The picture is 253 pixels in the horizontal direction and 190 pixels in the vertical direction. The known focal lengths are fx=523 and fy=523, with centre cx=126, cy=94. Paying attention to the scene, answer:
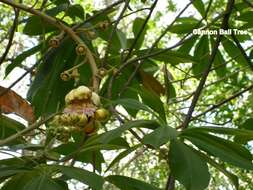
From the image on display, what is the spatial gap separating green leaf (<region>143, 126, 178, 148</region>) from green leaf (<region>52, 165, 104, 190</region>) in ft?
0.26

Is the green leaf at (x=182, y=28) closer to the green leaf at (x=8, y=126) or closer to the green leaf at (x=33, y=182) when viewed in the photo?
the green leaf at (x=8, y=126)

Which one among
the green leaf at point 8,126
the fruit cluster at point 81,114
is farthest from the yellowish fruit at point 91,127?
the green leaf at point 8,126

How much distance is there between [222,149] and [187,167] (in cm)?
6

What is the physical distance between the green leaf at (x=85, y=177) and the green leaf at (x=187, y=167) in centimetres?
10

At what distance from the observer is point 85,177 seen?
62 cm

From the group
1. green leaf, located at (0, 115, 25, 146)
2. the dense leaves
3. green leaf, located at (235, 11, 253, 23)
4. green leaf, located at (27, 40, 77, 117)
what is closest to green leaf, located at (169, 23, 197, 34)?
the dense leaves

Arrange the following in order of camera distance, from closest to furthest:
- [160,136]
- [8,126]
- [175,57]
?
[160,136] → [8,126] → [175,57]

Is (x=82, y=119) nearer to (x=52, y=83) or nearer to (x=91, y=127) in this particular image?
(x=91, y=127)

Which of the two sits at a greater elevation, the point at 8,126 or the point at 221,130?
the point at 8,126

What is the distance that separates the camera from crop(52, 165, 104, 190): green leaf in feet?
2.00

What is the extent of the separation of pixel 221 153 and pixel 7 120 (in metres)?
0.42

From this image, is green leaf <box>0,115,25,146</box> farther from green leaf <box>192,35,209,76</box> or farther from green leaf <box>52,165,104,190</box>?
green leaf <box>192,35,209,76</box>

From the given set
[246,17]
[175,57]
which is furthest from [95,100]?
[246,17]

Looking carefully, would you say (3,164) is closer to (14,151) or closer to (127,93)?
(14,151)
